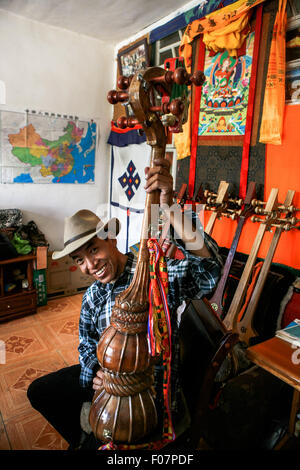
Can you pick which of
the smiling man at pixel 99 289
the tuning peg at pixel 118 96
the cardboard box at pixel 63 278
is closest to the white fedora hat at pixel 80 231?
the smiling man at pixel 99 289

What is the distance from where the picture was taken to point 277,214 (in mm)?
2258

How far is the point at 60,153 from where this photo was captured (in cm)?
412

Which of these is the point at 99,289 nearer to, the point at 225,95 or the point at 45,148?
the point at 225,95

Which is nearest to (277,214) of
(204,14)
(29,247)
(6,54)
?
(204,14)

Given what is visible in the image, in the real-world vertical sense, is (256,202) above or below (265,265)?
above

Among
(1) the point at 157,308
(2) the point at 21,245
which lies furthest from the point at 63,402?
(2) the point at 21,245

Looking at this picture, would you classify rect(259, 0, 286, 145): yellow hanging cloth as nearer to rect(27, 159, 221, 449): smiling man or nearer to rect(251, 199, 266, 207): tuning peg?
rect(251, 199, 266, 207): tuning peg

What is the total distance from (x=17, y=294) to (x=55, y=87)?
272cm

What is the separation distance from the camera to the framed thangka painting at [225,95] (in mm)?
2537

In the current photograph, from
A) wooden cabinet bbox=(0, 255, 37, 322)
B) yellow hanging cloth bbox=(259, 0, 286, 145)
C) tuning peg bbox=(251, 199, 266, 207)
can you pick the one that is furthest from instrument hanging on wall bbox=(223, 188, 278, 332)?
wooden cabinet bbox=(0, 255, 37, 322)

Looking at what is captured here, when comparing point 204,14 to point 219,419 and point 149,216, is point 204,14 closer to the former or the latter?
point 149,216

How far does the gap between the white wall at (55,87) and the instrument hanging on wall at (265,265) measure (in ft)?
9.62

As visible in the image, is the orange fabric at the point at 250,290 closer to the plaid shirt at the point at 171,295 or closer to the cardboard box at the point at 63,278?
the plaid shirt at the point at 171,295

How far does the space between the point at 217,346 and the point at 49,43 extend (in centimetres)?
423
